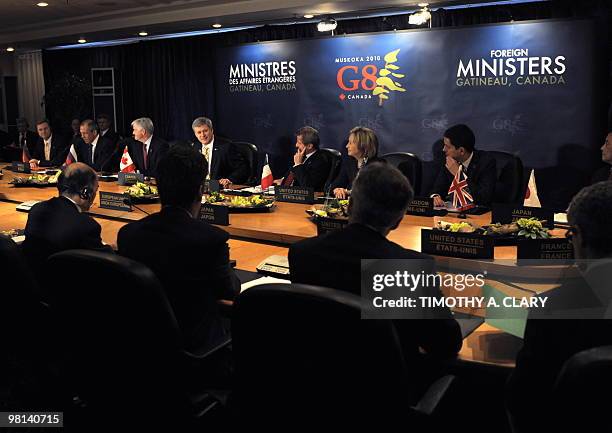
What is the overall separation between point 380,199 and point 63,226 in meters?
1.41

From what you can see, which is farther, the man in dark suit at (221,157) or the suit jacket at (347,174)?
the man in dark suit at (221,157)

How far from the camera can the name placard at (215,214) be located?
3.40m

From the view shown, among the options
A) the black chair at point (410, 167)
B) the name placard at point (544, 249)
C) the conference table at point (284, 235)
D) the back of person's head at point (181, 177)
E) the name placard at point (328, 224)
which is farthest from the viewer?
the black chair at point (410, 167)

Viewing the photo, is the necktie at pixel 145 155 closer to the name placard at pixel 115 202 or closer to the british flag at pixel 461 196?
the name placard at pixel 115 202

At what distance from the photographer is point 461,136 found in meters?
4.39

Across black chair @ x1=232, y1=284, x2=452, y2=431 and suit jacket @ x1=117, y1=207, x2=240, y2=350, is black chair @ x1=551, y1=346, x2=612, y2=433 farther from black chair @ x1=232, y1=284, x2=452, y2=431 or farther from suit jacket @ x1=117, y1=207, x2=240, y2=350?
suit jacket @ x1=117, y1=207, x2=240, y2=350

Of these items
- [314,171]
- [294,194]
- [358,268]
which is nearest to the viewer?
[358,268]

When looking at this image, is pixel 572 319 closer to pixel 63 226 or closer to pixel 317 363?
pixel 317 363

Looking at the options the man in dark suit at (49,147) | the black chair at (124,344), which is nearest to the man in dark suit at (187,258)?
the black chair at (124,344)

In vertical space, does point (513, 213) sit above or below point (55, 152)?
below

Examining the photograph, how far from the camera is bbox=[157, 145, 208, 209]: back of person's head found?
2.19m

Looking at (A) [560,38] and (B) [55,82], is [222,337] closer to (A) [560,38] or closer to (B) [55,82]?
(A) [560,38]

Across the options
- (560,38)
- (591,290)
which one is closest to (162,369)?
(591,290)

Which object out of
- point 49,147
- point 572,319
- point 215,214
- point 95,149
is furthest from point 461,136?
point 49,147
